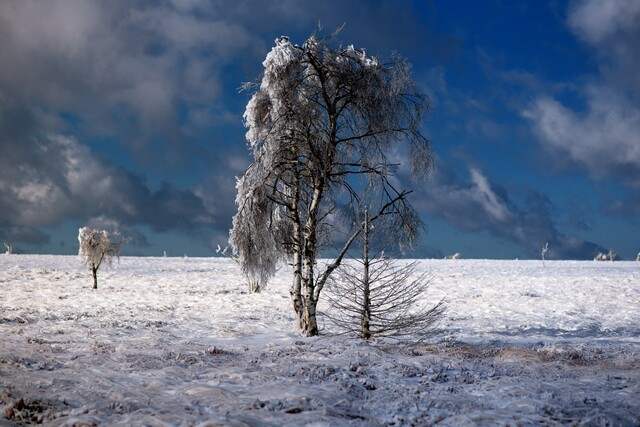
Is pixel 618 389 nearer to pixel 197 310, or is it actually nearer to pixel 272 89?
pixel 272 89

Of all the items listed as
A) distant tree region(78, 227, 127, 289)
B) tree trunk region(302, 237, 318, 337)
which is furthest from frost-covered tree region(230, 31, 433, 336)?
distant tree region(78, 227, 127, 289)

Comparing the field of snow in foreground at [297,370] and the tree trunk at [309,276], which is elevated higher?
the tree trunk at [309,276]

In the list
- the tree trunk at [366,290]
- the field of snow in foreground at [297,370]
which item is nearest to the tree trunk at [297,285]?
the field of snow in foreground at [297,370]

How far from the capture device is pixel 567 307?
26281mm

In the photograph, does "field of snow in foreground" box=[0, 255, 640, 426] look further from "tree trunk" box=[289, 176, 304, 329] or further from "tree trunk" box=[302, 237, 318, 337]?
"tree trunk" box=[289, 176, 304, 329]

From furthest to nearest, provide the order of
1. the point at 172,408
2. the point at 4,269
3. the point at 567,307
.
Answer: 1. the point at 4,269
2. the point at 567,307
3. the point at 172,408

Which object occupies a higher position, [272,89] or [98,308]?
[272,89]

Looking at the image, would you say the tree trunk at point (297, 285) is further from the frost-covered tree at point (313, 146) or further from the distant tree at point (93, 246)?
the distant tree at point (93, 246)

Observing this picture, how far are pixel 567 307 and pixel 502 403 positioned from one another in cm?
2067

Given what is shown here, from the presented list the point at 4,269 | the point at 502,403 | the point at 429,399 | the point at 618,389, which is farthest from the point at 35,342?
the point at 4,269

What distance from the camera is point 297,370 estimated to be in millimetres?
10148

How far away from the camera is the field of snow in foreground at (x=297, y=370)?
293 inches

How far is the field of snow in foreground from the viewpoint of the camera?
7430 millimetres

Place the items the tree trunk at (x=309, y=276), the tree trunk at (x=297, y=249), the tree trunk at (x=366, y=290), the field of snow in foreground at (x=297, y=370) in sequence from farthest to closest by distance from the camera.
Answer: the tree trunk at (x=297, y=249) < the tree trunk at (x=309, y=276) < the tree trunk at (x=366, y=290) < the field of snow in foreground at (x=297, y=370)
